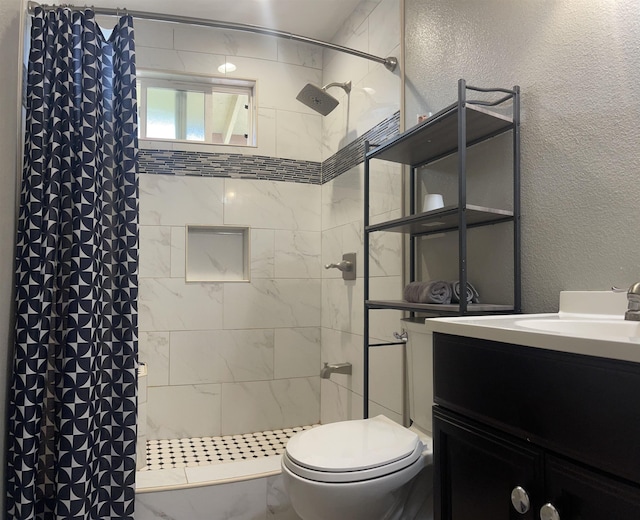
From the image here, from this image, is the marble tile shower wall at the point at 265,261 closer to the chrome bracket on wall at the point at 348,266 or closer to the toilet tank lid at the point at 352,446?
the chrome bracket on wall at the point at 348,266

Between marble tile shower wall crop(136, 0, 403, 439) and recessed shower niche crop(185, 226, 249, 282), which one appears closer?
marble tile shower wall crop(136, 0, 403, 439)

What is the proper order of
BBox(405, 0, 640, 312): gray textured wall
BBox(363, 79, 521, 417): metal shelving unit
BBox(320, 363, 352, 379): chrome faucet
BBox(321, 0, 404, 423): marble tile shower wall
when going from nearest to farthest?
BBox(405, 0, 640, 312): gray textured wall → BBox(363, 79, 521, 417): metal shelving unit → BBox(321, 0, 404, 423): marble tile shower wall → BBox(320, 363, 352, 379): chrome faucet

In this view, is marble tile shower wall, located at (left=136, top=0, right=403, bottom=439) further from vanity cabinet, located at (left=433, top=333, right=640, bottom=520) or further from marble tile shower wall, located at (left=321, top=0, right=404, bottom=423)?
vanity cabinet, located at (left=433, top=333, right=640, bottom=520)

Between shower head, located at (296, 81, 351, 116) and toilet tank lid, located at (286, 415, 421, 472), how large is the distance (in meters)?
1.69

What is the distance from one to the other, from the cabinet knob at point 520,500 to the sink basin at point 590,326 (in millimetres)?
360

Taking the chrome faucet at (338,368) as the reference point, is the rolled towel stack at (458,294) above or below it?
above

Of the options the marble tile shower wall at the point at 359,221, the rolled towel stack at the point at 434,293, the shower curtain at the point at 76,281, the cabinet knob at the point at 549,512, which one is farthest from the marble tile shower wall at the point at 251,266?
the cabinet knob at the point at 549,512

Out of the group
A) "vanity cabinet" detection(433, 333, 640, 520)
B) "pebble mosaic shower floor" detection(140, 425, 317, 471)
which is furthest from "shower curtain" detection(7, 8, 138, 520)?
"vanity cabinet" detection(433, 333, 640, 520)

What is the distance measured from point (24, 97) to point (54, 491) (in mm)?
1446

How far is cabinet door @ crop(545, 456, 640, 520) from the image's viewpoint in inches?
28.4

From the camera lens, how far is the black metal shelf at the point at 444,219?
58.7 inches

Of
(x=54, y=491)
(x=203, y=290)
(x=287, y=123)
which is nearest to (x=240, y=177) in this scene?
(x=287, y=123)

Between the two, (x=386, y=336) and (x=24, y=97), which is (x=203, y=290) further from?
(x=24, y=97)

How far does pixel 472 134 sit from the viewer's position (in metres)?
1.70
